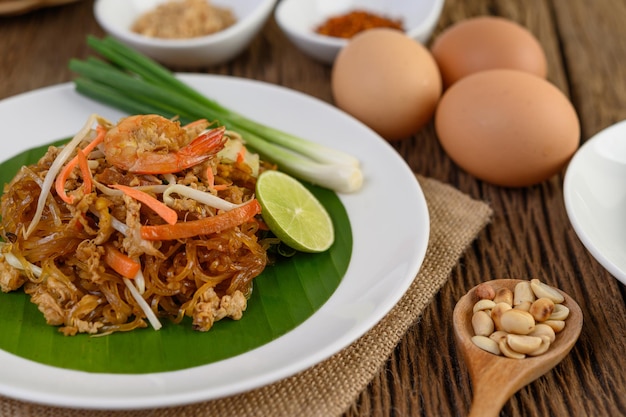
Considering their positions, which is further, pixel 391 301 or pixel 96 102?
pixel 96 102

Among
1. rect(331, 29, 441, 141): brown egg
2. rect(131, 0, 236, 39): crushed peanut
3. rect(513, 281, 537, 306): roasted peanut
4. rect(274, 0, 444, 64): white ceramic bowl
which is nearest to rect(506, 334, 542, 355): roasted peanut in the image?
rect(513, 281, 537, 306): roasted peanut

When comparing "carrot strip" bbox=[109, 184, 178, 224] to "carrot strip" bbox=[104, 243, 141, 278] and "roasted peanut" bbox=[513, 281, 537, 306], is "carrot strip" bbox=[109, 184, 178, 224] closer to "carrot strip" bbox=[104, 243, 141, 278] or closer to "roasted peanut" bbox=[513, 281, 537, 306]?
"carrot strip" bbox=[104, 243, 141, 278]

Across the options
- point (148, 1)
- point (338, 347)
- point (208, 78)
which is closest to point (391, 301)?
point (338, 347)

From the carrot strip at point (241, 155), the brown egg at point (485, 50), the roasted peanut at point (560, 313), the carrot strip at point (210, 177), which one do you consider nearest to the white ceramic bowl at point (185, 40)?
the brown egg at point (485, 50)

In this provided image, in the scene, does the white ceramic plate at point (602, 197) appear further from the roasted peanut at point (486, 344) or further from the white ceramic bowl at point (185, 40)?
the white ceramic bowl at point (185, 40)

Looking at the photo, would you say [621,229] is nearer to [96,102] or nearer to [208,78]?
[208,78]

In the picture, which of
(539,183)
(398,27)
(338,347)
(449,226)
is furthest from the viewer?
(398,27)
